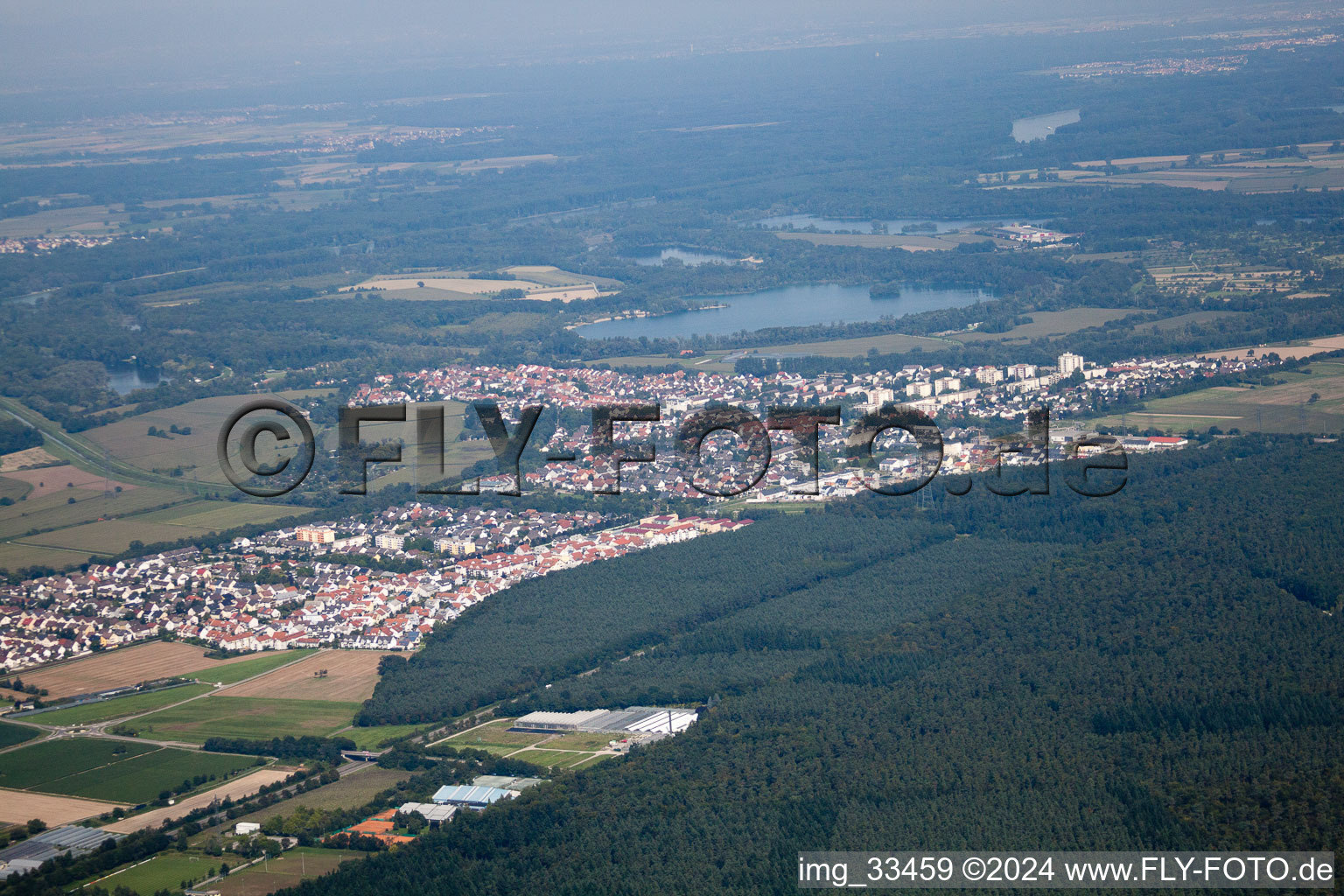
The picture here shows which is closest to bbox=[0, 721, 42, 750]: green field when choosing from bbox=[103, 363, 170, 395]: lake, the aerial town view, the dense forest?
the aerial town view

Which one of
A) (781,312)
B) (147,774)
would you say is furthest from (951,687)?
(781,312)

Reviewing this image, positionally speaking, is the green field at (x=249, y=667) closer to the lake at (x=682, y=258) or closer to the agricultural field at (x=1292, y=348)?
the agricultural field at (x=1292, y=348)

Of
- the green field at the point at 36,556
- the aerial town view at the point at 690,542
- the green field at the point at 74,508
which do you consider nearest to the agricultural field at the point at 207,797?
the aerial town view at the point at 690,542

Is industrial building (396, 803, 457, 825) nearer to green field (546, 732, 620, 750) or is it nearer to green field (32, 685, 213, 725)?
green field (546, 732, 620, 750)

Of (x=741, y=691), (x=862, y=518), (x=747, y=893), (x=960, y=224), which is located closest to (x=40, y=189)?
(x=960, y=224)

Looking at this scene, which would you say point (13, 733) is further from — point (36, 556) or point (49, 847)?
point (36, 556)

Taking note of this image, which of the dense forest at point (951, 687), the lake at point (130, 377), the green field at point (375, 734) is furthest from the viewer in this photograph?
the lake at point (130, 377)

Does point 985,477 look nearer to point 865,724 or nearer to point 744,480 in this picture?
point 744,480
